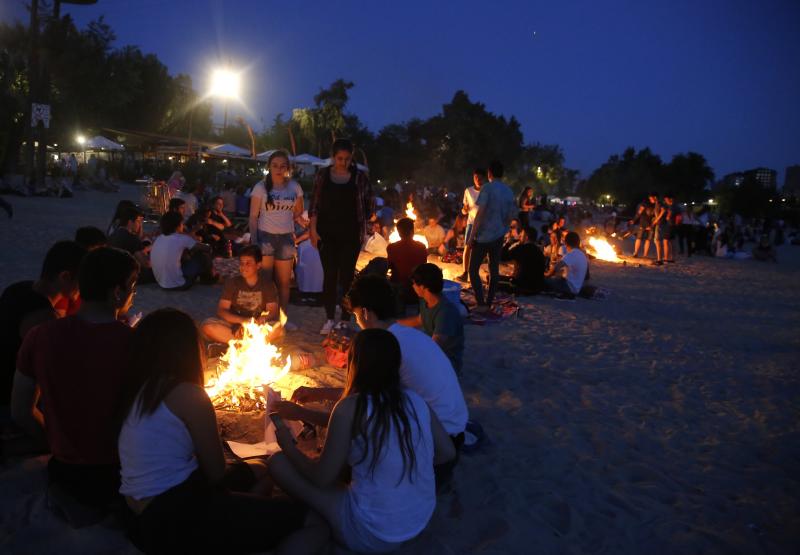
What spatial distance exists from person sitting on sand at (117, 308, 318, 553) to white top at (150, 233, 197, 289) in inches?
225

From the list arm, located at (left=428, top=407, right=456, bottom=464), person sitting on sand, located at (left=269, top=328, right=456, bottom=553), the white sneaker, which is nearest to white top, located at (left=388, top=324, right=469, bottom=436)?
arm, located at (left=428, top=407, right=456, bottom=464)

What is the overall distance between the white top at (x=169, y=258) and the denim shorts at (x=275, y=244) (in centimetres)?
208

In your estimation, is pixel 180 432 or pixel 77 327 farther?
pixel 77 327

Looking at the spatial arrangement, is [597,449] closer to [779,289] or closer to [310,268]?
[310,268]

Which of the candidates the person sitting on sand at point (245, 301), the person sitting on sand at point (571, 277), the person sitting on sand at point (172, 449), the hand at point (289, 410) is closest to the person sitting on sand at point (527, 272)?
the person sitting on sand at point (571, 277)

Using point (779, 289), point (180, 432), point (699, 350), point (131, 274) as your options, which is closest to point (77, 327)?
point (131, 274)

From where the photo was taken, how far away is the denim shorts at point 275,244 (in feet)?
21.0

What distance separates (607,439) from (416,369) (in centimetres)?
204

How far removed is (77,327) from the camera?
8.66 feet

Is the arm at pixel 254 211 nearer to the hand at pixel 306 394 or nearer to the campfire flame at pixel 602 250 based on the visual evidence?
the hand at pixel 306 394

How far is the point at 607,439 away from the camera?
4.45 meters

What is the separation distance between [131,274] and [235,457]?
1411 millimetres

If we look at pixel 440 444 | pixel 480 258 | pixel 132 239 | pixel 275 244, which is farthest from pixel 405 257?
pixel 440 444

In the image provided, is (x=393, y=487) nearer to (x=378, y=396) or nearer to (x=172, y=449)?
(x=378, y=396)
